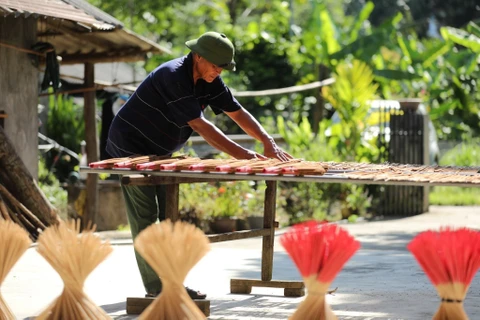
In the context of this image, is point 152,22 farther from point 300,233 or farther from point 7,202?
point 300,233

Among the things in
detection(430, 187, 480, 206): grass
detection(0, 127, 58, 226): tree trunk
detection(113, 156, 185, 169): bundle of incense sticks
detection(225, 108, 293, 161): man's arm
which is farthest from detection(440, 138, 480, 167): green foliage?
detection(113, 156, 185, 169): bundle of incense sticks

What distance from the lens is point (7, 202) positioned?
10.2 meters

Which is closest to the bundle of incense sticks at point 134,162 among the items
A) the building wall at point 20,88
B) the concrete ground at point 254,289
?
the concrete ground at point 254,289

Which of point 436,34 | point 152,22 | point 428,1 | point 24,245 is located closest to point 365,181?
point 24,245

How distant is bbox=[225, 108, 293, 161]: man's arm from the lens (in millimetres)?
6410

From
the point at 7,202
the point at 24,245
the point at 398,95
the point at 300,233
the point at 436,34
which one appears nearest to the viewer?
the point at 300,233

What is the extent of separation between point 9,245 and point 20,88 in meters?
6.70

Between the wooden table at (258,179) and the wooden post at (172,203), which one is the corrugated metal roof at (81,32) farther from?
the wooden post at (172,203)

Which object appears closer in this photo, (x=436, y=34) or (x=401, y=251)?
(x=401, y=251)

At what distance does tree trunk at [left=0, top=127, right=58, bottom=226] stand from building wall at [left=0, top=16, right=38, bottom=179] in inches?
20.0

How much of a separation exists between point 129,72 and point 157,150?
15.6m

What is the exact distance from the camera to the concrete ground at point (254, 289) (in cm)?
630

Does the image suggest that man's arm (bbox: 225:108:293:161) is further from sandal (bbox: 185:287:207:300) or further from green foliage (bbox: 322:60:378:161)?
green foliage (bbox: 322:60:378:161)

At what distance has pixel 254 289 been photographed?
736 cm
